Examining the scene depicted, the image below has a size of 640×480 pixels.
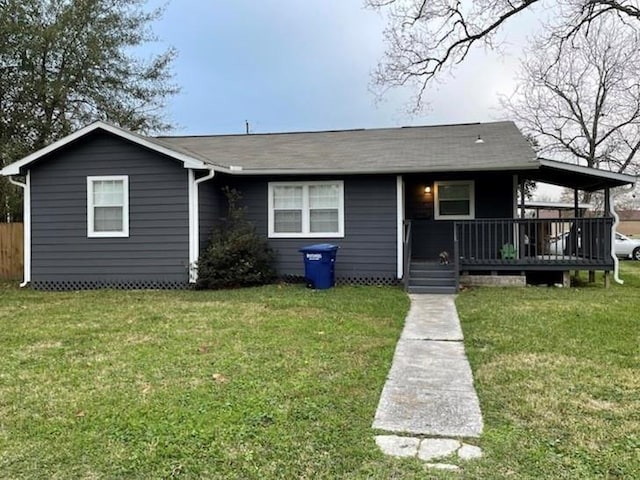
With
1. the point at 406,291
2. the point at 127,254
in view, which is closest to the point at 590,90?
the point at 406,291

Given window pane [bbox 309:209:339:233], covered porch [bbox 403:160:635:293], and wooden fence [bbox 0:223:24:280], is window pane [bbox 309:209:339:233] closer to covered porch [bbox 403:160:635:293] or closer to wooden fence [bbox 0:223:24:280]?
covered porch [bbox 403:160:635:293]

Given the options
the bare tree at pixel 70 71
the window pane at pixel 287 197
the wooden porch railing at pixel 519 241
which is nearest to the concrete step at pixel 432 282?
the wooden porch railing at pixel 519 241

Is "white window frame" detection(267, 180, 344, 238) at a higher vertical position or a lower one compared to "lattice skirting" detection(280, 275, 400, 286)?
higher

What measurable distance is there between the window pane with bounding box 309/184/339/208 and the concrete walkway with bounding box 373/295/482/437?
506 centimetres

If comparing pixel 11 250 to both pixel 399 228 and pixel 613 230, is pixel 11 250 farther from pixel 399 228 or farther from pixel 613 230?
pixel 613 230

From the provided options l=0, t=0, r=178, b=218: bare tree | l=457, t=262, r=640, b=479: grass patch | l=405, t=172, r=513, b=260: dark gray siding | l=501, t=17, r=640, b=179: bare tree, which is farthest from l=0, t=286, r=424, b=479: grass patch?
l=501, t=17, r=640, b=179: bare tree

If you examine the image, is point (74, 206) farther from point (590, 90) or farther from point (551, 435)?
point (590, 90)

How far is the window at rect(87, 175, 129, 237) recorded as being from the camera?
1096 cm

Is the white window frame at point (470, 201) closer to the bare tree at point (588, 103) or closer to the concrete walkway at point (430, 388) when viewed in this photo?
the concrete walkway at point (430, 388)

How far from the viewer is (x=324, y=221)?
454 inches

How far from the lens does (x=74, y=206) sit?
436 inches

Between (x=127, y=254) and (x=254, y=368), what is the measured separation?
7.23m

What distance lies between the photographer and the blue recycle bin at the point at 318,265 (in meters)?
10.5

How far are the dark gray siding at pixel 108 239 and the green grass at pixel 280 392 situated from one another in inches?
119
